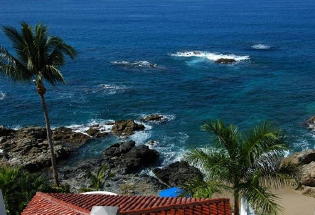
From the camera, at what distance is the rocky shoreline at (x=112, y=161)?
3338cm

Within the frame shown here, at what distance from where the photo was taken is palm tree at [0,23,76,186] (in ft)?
81.7

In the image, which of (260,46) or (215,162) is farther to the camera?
(260,46)

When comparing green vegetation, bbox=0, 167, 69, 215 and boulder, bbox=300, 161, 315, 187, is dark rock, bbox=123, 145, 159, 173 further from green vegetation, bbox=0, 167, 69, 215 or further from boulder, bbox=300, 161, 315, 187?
green vegetation, bbox=0, 167, 69, 215

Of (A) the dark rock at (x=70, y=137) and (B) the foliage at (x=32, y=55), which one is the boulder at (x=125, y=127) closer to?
(A) the dark rock at (x=70, y=137)

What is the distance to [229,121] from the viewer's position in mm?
46656

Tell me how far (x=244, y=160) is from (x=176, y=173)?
1792cm

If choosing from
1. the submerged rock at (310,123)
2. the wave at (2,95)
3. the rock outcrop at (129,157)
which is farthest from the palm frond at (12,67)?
the wave at (2,95)

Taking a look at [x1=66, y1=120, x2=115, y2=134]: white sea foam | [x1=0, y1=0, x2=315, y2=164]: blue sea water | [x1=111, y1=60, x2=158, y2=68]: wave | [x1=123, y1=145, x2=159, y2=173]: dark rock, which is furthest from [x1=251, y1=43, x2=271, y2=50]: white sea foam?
[x1=123, y1=145, x2=159, y2=173]: dark rock

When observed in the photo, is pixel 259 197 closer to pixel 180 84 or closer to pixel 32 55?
pixel 32 55

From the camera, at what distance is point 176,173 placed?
34.4m

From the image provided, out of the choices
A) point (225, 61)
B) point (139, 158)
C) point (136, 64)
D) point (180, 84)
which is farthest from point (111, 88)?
point (139, 158)

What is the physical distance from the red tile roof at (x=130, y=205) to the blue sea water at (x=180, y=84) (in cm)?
2326

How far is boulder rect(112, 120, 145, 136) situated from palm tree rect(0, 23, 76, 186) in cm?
1813

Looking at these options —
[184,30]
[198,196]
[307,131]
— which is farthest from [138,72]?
[198,196]
